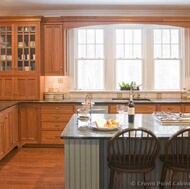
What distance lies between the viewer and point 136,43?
6.33 m

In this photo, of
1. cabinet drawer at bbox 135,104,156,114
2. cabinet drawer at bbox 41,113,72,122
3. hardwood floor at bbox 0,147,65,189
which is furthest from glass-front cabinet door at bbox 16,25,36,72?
cabinet drawer at bbox 135,104,156,114

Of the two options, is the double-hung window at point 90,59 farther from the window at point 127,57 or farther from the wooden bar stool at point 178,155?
the wooden bar stool at point 178,155

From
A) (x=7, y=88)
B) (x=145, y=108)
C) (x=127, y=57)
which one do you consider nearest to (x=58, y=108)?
A: (x=7, y=88)

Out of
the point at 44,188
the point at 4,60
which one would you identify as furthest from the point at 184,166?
the point at 4,60

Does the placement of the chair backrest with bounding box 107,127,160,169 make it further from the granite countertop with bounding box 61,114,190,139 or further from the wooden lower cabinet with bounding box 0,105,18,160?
the wooden lower cabinet with bounding box 0,105,18,160

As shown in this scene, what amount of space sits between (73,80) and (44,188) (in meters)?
3.02

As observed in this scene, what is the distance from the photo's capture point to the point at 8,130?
5.01m

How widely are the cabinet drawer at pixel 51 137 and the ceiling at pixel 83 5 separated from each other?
2.38 meters

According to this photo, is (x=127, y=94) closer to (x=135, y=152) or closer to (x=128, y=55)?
(x=128, y=55)

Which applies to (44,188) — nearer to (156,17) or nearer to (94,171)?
(94,171)

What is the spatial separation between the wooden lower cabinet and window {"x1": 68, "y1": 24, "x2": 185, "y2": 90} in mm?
1537

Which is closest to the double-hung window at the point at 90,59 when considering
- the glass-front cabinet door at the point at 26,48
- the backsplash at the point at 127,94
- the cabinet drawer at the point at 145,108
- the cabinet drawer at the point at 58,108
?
the backsplash at the point at 127,94

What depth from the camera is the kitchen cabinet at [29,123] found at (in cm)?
564

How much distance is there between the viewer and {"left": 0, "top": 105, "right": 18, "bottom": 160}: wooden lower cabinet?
467 cm
